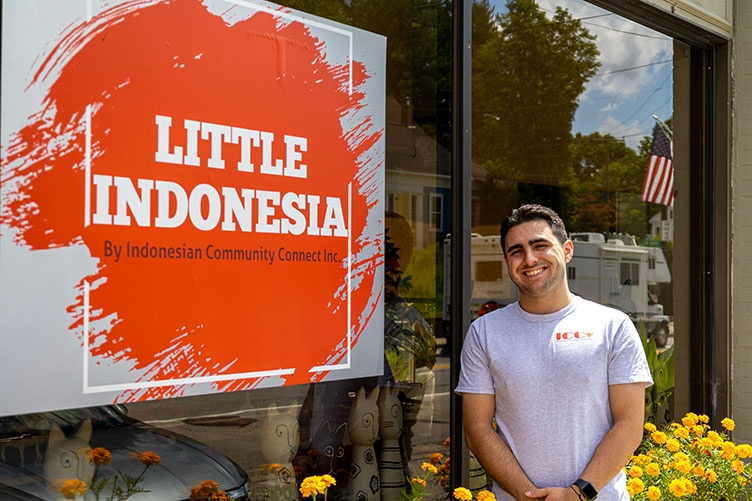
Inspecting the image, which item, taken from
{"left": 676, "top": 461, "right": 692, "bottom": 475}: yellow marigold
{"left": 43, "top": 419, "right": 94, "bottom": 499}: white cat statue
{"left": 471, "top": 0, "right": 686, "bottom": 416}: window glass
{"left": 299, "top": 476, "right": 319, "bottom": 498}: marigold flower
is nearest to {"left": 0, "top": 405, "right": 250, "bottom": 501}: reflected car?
{"left": 43, "top": 419, "right": 94, "bottom": 499}: white cat statue

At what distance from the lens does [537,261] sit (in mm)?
2938

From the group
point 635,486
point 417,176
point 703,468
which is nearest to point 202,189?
point 417,176

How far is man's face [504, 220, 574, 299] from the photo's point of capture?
9.62 ft

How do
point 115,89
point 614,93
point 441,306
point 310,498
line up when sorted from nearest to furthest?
point 115,89, point 310,498, point 441,306, point 614,93

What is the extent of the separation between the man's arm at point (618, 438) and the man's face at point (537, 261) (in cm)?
39

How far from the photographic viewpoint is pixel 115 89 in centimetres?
263

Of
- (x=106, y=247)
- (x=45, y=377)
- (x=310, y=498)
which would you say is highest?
(x=106, y=247)

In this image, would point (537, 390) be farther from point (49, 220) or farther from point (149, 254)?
point (49, 220)

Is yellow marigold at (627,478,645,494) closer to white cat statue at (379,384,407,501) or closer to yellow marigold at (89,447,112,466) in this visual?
white cat statue at (379,384,407,501)

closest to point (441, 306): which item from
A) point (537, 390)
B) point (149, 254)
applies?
point (537, 390)

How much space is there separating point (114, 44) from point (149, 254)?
0.65 meters

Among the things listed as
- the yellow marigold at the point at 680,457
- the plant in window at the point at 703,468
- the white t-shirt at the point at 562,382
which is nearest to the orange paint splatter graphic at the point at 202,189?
the white t-shirt at the point at 562,382

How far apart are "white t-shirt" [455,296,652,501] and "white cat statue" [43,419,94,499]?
1.29 metres

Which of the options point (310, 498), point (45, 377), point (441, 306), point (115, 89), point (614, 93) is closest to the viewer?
point (45, 377)
